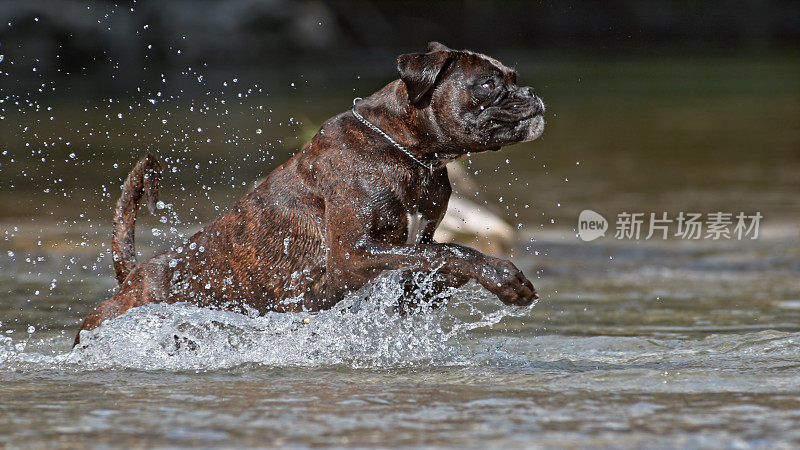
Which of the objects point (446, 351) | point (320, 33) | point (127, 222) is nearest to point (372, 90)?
point (320, 33)

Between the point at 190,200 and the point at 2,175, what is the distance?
9.16ft

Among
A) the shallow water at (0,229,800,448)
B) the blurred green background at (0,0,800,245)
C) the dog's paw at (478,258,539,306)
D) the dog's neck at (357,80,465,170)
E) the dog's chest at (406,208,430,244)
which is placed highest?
the blurred green background at (0,0,800,245)

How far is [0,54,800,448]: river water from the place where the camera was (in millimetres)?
4137

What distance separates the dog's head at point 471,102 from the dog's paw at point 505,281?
0.66 m

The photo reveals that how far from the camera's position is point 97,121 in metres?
19.2

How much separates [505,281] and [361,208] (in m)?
Result: 0.74

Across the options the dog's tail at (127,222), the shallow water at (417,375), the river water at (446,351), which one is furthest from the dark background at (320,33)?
the shallow water at (417,375)

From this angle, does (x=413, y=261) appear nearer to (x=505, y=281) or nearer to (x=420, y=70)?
(x=505, y=281)

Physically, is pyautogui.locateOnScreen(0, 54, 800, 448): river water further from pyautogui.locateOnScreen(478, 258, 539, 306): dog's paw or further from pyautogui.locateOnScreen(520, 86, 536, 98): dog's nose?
pyautogui.locateOnScreen(520, 86, 536, 98): dog's nose

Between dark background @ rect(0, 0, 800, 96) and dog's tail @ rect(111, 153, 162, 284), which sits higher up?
dark background @ rect(0, 0, 800, 96)

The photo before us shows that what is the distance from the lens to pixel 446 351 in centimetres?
578

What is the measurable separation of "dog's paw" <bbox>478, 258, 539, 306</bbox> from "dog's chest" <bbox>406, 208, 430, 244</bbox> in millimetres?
450

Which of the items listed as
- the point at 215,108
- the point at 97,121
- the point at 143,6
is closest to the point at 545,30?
the point at 143,6

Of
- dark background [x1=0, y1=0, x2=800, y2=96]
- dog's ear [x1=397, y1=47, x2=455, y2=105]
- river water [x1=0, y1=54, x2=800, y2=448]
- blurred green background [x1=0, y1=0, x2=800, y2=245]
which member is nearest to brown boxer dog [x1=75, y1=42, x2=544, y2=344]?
dog's ear [x1=397, y1=47, x2=455, y2=105]
